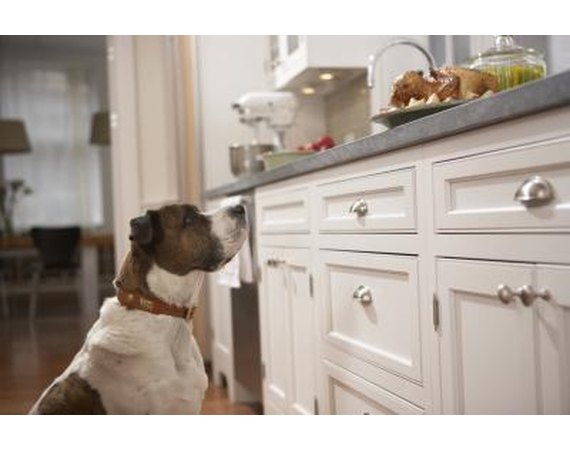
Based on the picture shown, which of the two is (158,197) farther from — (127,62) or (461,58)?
(461,58)

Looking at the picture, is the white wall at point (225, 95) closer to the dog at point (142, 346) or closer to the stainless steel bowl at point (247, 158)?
the stainless steel bowl at point (247, 158)

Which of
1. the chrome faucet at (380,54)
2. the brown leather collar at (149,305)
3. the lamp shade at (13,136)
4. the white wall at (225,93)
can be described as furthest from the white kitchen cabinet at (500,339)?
the lamp shade at (13,136)

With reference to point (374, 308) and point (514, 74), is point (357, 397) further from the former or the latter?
Answer: point (514, 74)

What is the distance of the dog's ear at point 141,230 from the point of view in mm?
1095

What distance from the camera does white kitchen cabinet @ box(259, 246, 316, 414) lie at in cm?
159

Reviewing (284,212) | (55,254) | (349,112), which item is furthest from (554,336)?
(349,112)

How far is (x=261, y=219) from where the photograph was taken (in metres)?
1.94

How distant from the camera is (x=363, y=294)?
1250 millimetres

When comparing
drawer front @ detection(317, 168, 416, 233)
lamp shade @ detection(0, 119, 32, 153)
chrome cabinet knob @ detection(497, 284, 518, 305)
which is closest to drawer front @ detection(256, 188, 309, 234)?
drawer front @ detection(317, 168, 416, 233)

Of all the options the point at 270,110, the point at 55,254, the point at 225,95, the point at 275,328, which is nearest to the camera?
the point at 275,328

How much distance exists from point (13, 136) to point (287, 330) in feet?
11.1

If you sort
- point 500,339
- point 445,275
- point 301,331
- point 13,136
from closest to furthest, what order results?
point 500,339 < point 445,275 < point 301,331 < point 13,136

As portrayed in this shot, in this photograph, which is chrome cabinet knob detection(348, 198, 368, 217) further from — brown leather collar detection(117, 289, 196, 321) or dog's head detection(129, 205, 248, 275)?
brown leather collar detection(117, 289, 196, 321)
